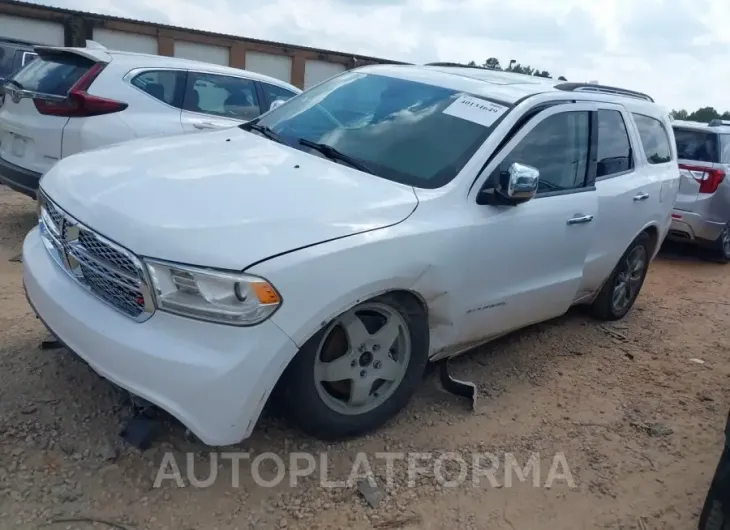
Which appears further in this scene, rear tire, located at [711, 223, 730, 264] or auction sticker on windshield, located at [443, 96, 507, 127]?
rear tire, located at [711, 223, 730, 264]

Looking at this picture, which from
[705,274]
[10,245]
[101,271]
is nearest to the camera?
[101,271]

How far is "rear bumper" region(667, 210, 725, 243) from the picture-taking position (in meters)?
8.00

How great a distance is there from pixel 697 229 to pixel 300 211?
21.5ft

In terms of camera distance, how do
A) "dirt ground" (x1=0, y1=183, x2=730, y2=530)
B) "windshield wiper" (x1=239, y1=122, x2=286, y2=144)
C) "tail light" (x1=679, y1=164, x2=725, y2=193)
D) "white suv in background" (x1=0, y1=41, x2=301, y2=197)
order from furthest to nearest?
"tail light" (x1=679, y1=164, x2=725, y2=193) → "white suv in background" (x1=0, y1=41, x2=301, y2=197) → "windshield wiper" (x1=239, y1=122, x2=286, y2=144) → "dirt ground" (x1=0, y1=183, x2=730, y2=530)

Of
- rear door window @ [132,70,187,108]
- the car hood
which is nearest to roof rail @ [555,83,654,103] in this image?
the car hood

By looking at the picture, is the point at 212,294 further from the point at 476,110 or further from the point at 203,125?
Answer: the point at 203,125

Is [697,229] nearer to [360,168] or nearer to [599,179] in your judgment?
[599,179]

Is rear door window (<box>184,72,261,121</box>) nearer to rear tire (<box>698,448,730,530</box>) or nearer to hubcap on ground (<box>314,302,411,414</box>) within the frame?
hubcap on ground (<box>314,302,411,414</box>)

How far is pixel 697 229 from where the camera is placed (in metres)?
8.05

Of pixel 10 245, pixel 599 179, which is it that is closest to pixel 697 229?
pixel 599 179

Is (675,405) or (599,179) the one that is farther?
(599,179)

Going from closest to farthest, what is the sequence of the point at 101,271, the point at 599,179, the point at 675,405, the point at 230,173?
the point at 101,271 < the point at 230,173 < the point at 675,405 < the point at 599,179

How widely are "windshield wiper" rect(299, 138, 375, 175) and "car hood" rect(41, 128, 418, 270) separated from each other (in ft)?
0.23

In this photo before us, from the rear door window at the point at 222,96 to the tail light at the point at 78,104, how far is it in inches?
35.9
